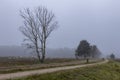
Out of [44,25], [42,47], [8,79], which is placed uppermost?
[44,25]

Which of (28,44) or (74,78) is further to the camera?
(28,44)

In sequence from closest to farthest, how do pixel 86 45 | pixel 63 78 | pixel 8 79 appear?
pixel 8 79 < pixel 63 78 < pixel 86 45

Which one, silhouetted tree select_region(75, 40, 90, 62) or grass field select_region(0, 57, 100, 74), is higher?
silhouetted tree select_region(75, 40, 90, 62)

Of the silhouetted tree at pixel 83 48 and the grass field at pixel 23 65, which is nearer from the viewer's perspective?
the grass field at pixel 23 65

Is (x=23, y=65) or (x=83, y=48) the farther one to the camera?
(x=83, y=48)

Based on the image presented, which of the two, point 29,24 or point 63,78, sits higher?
point 29,24

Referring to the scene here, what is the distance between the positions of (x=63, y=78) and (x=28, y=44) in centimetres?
4320

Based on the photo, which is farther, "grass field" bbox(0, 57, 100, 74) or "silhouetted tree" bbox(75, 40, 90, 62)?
"silhouetted tree" bbox(75, 40, 90, 62)

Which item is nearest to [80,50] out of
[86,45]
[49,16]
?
[86,45]

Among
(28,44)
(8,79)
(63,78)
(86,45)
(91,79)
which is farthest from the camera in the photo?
(86,45)

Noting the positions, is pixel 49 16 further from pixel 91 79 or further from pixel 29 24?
pixel 91 79

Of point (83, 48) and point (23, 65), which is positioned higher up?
point (83, 48)

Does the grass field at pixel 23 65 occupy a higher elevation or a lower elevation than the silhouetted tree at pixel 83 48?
lower

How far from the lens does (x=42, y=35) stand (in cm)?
6888
